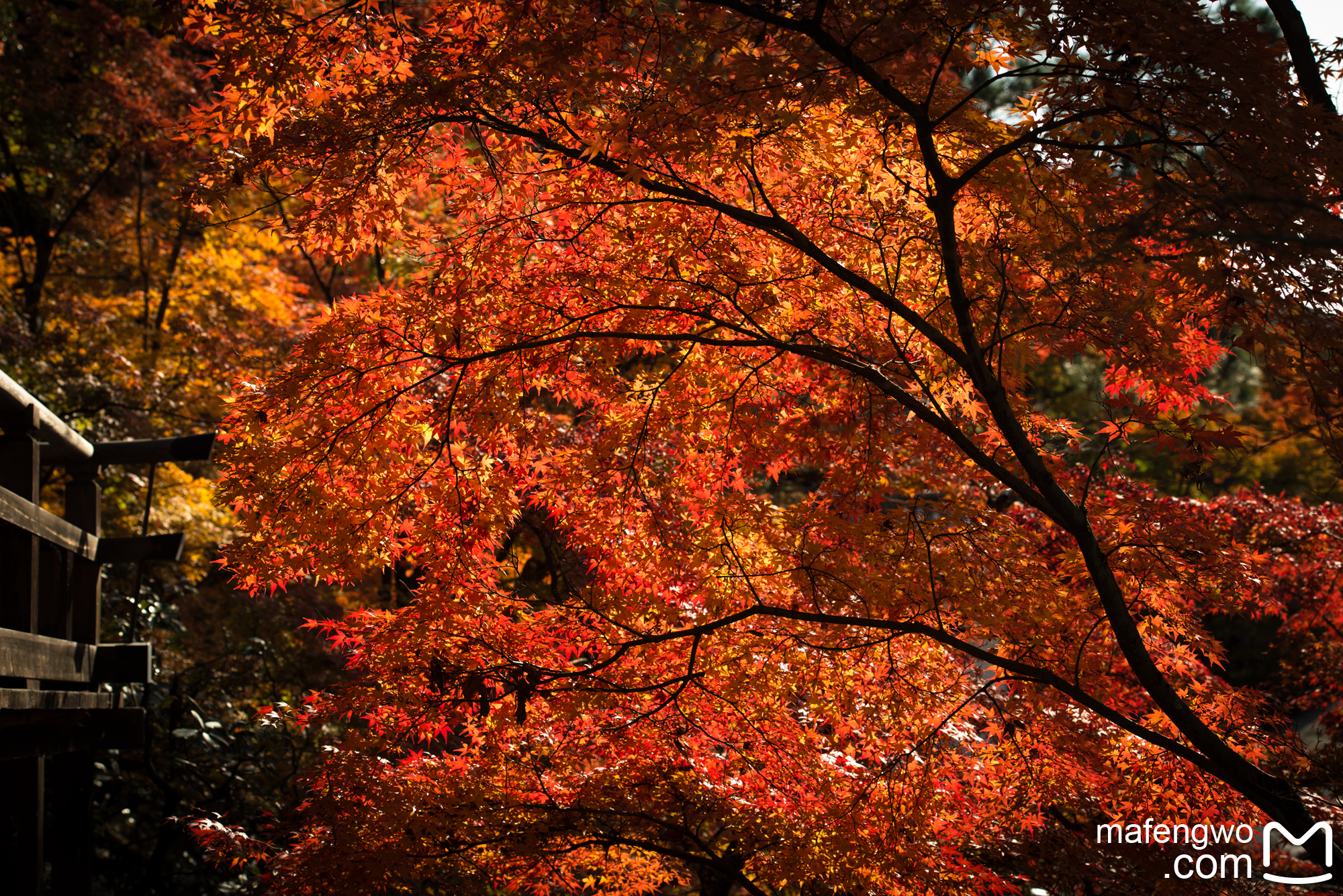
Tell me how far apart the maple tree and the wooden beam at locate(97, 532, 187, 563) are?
974mm

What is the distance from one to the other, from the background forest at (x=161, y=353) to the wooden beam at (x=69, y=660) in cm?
154

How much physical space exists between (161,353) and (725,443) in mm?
8260

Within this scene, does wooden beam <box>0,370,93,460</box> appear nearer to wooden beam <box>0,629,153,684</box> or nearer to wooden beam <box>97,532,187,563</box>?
wooden beam <box>97,532,187,563</box>

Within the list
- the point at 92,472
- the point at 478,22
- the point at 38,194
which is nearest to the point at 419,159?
the point at 478,22

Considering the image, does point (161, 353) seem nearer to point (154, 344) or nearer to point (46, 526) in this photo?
point (154, 344)

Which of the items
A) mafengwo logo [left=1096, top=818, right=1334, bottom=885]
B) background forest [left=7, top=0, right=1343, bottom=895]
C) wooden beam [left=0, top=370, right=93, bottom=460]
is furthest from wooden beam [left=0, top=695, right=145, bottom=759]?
mafengwo logo [left=1096, top=818, right=1334, bottom=885]

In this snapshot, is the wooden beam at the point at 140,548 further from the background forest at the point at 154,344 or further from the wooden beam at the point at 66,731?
the background forest at the point at 154,344

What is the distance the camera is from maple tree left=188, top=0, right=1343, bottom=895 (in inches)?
131

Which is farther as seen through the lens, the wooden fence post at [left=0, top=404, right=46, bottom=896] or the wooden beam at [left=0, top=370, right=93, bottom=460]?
the wooden fence post at [left=0, top=404, right=46, bottom=896]

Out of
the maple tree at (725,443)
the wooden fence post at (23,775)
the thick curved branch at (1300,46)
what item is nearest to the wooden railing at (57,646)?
the wooden fence post at (23,775)

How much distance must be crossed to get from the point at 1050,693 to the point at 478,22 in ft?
13.1

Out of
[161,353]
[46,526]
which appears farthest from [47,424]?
[161,353]

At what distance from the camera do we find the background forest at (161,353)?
6852 mm

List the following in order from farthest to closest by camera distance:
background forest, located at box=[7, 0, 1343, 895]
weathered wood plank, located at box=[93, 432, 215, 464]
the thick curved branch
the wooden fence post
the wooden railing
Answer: background forest, located at box=[7, 0, 1343, 895] → weathered wood plank, located at box=[93, 432, 215, 464] → the thick curved branch → the wooden fence post → the wooden railing
